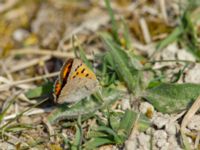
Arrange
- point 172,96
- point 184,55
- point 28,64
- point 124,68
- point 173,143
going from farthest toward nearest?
1. point 28,64
2. point 184,55
3. point 124,68
4. point 172,96
5. point 173,143

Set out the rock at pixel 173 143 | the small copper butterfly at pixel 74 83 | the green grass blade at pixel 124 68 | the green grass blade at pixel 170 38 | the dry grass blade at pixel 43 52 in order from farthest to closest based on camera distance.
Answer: the dry grass blade at pixel 43 52 < the green grass blade at pixel 170 38 < the green grass blade at pixel 124 68 < the small copper butterfly at pixel 74 83 < the rock at pixel 173 143

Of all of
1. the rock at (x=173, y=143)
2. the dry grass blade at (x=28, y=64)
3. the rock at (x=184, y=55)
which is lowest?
the rock at (x=173, y=143)

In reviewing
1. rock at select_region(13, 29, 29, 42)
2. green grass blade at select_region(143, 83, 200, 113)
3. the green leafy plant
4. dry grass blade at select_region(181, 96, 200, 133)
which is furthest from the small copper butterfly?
rock at select_region(13, 29, 29, 42)

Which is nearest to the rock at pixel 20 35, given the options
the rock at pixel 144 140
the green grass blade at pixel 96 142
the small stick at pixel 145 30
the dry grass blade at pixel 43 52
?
the dry grass blade at pixel 43 52

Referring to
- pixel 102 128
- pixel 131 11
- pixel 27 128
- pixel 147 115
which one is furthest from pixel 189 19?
pixel 27 128

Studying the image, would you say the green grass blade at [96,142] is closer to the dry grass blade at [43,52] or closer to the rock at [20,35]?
the dry grass blade at [43,52]

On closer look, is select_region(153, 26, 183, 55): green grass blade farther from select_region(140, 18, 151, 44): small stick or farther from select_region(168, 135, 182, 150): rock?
select_region(168, 135, 182, 150): rock

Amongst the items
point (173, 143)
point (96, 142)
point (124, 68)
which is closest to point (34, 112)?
point (96, 142)

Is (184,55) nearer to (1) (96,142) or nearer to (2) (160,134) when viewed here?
(2) (160,134)
